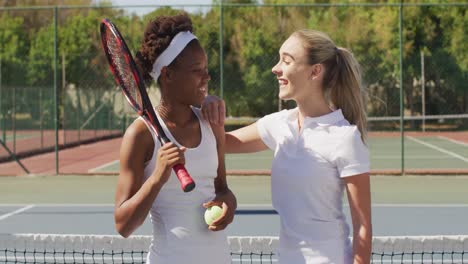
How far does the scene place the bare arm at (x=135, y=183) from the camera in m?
2.28

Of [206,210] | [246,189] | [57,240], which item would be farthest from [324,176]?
[246,189]

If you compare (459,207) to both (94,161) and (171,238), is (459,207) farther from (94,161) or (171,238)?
(94,161)

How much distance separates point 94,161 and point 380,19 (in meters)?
9.92

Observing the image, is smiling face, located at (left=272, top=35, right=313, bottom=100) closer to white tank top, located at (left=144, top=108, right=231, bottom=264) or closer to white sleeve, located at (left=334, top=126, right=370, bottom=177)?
white sleeve, located at (left=334, top=126, right=370, bottom=177)

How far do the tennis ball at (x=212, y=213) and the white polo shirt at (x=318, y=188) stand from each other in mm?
248

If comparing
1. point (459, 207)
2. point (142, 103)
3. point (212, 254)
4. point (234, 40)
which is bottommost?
point (459, 207)

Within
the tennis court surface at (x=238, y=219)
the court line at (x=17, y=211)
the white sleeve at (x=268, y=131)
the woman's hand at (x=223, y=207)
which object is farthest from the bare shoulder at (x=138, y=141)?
the court line at (x=17, y=211)

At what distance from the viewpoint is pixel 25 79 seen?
2644cm

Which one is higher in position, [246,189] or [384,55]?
[384,55]

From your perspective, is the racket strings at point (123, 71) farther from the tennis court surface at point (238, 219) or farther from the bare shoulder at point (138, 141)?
the tennis court surface at point (238, 219)

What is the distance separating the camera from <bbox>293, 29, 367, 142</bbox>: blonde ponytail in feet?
8.38

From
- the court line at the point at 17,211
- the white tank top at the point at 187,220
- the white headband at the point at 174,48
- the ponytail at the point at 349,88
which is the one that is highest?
the white headband at the point at 174,48

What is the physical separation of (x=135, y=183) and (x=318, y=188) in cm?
52

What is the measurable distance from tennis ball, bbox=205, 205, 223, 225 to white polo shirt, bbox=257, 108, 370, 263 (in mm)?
248
